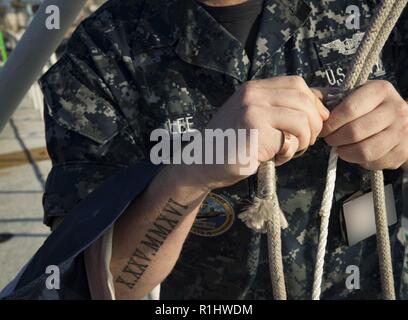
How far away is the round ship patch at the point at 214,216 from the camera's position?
1.12m

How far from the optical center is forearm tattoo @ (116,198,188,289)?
878 mm

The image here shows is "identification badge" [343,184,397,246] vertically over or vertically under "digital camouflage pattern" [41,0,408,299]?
under

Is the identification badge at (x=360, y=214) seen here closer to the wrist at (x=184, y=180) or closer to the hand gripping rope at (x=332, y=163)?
the hand gripping rope at (x=332, y=163)

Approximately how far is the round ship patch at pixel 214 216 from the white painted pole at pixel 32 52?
50cm

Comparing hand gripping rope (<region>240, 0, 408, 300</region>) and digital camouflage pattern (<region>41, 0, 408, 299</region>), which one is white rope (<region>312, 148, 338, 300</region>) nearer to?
hand gripping rope (<region>240, 0, 408, 300</region>)

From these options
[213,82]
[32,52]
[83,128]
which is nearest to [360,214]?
[213,82]

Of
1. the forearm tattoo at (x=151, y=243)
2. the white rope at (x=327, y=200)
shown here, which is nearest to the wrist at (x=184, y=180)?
the forearm tattoo at (x=151, y=243)

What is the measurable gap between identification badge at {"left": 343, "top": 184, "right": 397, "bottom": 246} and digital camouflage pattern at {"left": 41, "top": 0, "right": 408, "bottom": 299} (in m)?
0.03

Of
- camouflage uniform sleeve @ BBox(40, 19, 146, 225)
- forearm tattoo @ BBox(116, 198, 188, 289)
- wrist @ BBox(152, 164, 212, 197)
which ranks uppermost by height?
camouflage uniform sleeve @ BBox(40, 19, 146, 225)

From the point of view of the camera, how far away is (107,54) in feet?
3.55

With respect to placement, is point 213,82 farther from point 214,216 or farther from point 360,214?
point 360,214

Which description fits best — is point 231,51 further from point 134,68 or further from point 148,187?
point 148,187

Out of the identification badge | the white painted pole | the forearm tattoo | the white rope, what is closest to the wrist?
the forearm tattoo

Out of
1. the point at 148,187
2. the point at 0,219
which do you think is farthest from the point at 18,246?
the point at 148,187
